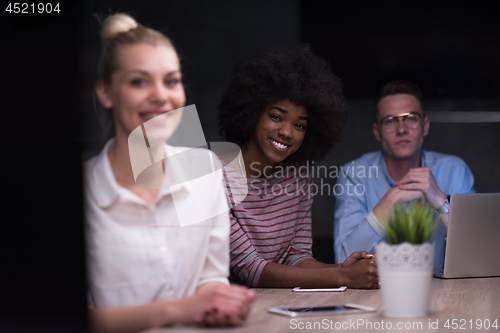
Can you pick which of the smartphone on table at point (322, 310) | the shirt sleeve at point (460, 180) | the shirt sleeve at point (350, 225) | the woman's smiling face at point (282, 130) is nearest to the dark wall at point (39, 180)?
the smartphone on table at point (322, 310)

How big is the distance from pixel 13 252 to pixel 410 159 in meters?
2.02

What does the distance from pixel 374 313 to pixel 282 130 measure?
901 mm

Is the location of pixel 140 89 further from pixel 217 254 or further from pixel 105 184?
pixel 217 254

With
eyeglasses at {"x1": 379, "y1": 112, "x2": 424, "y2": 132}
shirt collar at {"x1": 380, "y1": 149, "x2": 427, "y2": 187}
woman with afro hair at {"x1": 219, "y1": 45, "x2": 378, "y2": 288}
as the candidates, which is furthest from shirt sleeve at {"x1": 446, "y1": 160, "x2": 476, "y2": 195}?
woman with afro hair at {"x1": 219, "y1": 45, "x2": 378, "y2": 288}

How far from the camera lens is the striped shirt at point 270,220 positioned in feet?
5.30

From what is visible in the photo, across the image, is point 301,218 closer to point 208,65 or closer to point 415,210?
point 415,210

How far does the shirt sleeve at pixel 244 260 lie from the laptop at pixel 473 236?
60 cm

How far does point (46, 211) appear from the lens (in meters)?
0.71

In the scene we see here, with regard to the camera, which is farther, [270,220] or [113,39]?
[270,220]

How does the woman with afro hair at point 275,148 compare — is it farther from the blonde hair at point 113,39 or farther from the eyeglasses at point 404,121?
the blonde hair at point 113,39

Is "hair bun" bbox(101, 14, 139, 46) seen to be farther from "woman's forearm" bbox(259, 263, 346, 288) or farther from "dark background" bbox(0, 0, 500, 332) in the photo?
"dark background" bbox(0, 0, 500, 332)

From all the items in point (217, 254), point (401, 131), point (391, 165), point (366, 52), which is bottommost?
point (217, 254)

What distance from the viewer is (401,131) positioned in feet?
7.62

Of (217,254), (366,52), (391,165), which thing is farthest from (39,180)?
(366,52)
